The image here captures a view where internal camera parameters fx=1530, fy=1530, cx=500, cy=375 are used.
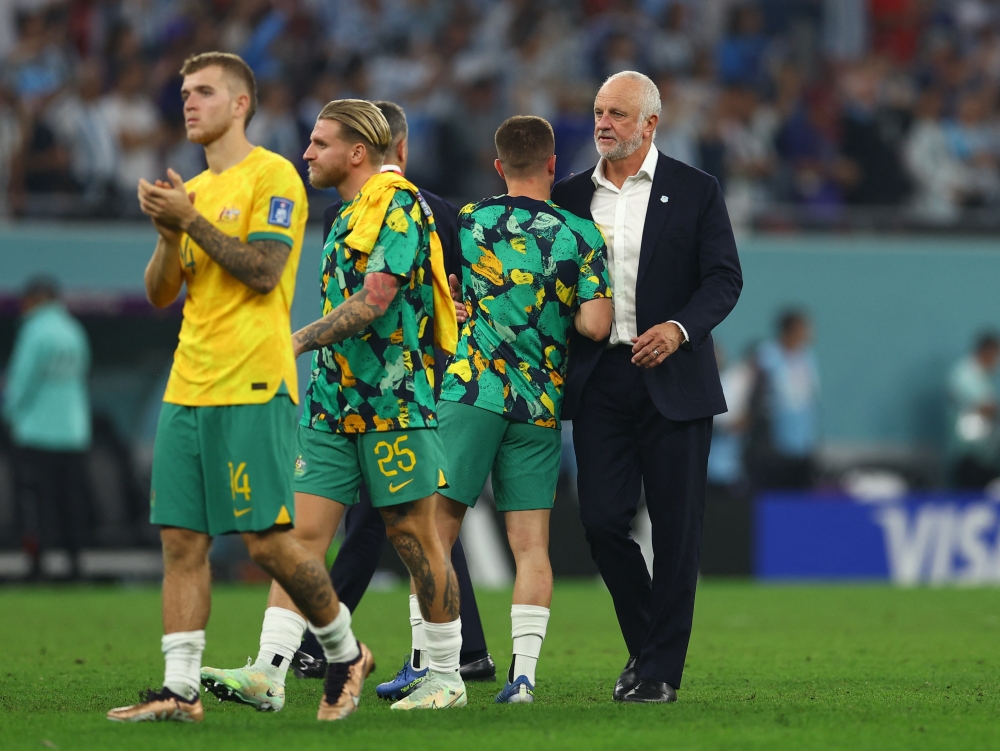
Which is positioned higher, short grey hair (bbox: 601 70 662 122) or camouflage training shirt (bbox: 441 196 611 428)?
short grey hair (bbox: 601 70 662 122)

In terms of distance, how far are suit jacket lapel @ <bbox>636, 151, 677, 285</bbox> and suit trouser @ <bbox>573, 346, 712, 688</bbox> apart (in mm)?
371

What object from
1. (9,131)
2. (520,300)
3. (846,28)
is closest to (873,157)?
(846,28)

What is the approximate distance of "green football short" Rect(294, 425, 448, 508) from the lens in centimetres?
544

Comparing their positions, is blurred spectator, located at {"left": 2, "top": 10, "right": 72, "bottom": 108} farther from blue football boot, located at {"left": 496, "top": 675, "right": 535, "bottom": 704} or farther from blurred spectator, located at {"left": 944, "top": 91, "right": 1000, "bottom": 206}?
blue football boot, located at {"left": 496, "top": 675, "right": 535, "bottom": 704}

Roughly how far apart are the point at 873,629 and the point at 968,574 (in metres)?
5.09

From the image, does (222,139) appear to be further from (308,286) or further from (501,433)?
(308,286)

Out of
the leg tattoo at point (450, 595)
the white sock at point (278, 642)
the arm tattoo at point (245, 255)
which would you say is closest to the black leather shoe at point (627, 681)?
the leg tattoo at point (450, 595)

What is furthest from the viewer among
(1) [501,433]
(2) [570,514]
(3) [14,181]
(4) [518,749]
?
(3) [14,181]

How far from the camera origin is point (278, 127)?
14992 mm

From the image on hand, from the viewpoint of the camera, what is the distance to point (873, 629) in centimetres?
962

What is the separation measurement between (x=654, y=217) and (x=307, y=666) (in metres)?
2.59

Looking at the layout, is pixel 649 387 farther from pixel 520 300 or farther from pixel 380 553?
pixel 380 553

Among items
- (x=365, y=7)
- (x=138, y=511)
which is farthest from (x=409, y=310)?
(x=365, y=7)

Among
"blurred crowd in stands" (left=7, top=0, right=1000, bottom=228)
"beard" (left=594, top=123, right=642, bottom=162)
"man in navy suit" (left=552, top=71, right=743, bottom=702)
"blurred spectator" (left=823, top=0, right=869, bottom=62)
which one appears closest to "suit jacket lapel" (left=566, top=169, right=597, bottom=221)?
"man in navy suit" (left=552, top=71, right=743, bottom=702)
